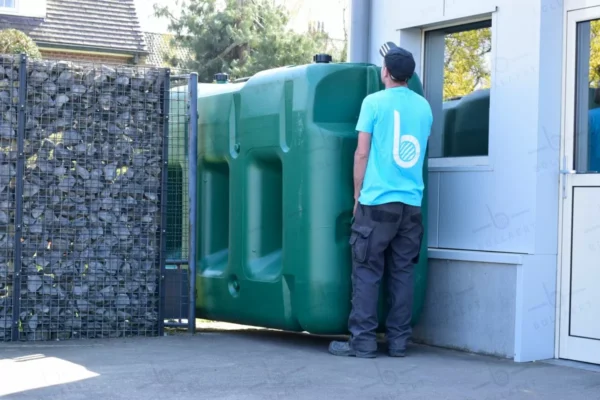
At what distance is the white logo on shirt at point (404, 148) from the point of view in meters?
6.39

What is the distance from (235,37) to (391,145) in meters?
19.9

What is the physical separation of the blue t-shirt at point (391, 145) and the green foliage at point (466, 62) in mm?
943

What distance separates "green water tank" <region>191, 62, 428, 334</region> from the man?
18cm

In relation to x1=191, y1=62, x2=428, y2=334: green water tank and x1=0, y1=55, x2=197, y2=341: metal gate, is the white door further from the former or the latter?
x1=0, y1=55, x2=197, y2=341: metal gate

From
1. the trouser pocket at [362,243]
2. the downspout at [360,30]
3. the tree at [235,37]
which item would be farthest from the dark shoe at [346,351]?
the tree at [235,37]

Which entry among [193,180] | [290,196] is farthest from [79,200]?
[290,196]

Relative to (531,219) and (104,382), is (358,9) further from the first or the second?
(104,382)

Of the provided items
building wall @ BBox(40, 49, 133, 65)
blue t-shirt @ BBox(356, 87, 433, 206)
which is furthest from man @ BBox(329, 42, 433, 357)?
building wall @ BBox(40, 49, 133, 65)

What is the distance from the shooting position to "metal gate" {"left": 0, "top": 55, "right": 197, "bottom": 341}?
22.5 ft

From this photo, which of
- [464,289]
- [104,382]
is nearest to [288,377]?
[104,382]

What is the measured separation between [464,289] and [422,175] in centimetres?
79

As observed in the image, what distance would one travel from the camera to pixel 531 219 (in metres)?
6.54

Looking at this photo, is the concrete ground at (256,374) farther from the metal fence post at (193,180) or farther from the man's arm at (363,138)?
the man's arm at (363,138)

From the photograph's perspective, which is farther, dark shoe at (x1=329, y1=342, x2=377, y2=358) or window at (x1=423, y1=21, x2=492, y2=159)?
window at (x1=423, y1=21, x2=492, y2=159)
